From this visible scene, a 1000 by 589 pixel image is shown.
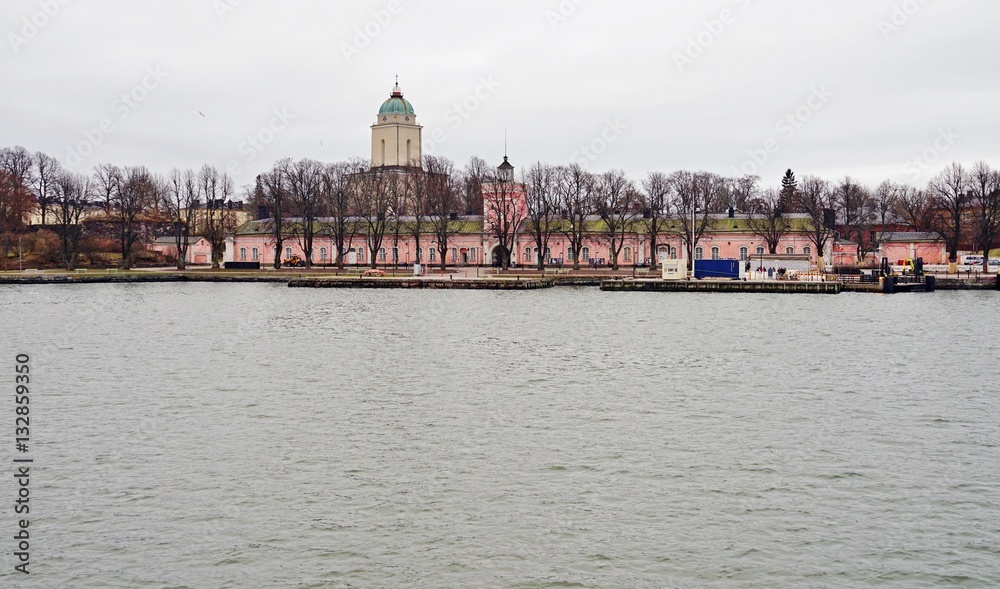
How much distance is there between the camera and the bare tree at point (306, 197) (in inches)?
3595

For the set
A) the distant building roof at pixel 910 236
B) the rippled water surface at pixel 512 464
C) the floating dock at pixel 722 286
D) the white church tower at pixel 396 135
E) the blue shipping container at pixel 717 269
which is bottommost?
the rippled water surface at pixel 512 464

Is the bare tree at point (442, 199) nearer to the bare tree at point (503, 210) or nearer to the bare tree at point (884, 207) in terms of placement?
the bare tree at point (503, 210)

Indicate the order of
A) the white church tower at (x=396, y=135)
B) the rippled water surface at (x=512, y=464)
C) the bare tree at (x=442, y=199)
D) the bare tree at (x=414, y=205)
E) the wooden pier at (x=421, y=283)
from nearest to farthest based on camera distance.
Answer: the rippled water surface at (x=512, y=464) < the wooden pier at (x=421, y=283) < the bare tree at (x=442, y=199) < the bare tree at (x=414, y=205) < the white church tower at (x=396, y=135)

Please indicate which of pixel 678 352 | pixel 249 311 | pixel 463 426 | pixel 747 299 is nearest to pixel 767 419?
pixel 463 426

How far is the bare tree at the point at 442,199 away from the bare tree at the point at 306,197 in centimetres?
1101

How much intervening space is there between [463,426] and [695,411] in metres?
5.78

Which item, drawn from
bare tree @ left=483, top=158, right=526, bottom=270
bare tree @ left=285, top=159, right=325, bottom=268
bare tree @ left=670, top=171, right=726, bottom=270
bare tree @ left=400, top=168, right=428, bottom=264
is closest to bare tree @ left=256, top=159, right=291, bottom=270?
bare tree @ left=285, top=159, right=325, bottom=268

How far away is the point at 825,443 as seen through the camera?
19.7 metres

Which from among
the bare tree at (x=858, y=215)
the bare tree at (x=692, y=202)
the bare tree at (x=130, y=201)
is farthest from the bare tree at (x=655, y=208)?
the bare tree at (x=130, y=201)

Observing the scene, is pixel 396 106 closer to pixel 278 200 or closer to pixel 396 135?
pixel 396 135

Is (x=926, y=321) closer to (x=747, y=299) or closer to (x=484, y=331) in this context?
(x=747, y=299)

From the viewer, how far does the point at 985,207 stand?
8112cm

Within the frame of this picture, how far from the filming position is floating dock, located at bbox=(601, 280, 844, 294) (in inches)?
2608

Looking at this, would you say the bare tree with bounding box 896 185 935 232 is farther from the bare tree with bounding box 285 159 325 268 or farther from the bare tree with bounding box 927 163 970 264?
the bare tree with bounding box 285 159 325 268
